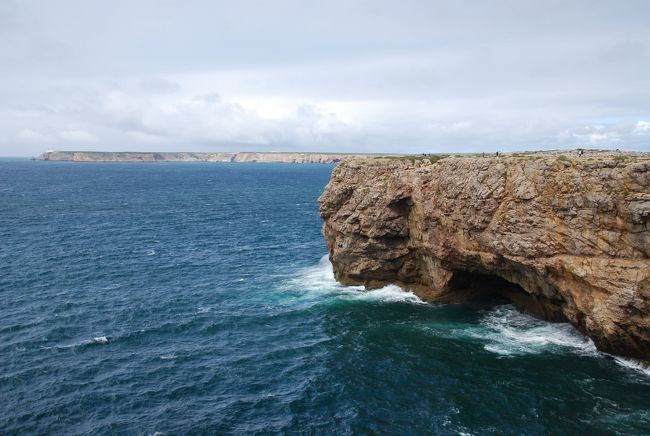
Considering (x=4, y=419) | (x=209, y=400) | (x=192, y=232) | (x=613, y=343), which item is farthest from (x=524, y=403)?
(x=192, y=232)

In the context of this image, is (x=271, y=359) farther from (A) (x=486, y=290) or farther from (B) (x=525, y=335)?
(A) (x=486, y=290)

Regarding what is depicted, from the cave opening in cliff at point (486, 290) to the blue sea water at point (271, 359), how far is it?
1.90m

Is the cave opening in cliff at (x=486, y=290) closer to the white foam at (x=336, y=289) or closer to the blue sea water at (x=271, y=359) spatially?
the blue sea water at (x=271, y=359)

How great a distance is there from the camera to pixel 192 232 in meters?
108

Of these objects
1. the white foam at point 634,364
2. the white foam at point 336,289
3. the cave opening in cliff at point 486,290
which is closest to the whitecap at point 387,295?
the white foam at point 336,289

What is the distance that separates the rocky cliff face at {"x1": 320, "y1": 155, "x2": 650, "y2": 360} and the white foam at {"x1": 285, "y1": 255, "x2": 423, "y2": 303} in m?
1.63

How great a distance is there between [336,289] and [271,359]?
21.2 m

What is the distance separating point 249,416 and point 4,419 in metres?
18.2

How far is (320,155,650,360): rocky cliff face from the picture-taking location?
4416cm

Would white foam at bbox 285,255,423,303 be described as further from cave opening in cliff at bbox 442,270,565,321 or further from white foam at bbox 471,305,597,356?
white foam at bbox 471,305,597,356

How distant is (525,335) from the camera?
5356cm

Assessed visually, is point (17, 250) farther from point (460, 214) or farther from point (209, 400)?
point (460, 214)

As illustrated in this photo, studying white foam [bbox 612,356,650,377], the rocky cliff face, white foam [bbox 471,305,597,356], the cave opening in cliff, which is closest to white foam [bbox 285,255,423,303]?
the rocky cliff face

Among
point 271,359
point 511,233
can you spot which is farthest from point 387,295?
point 271,359
